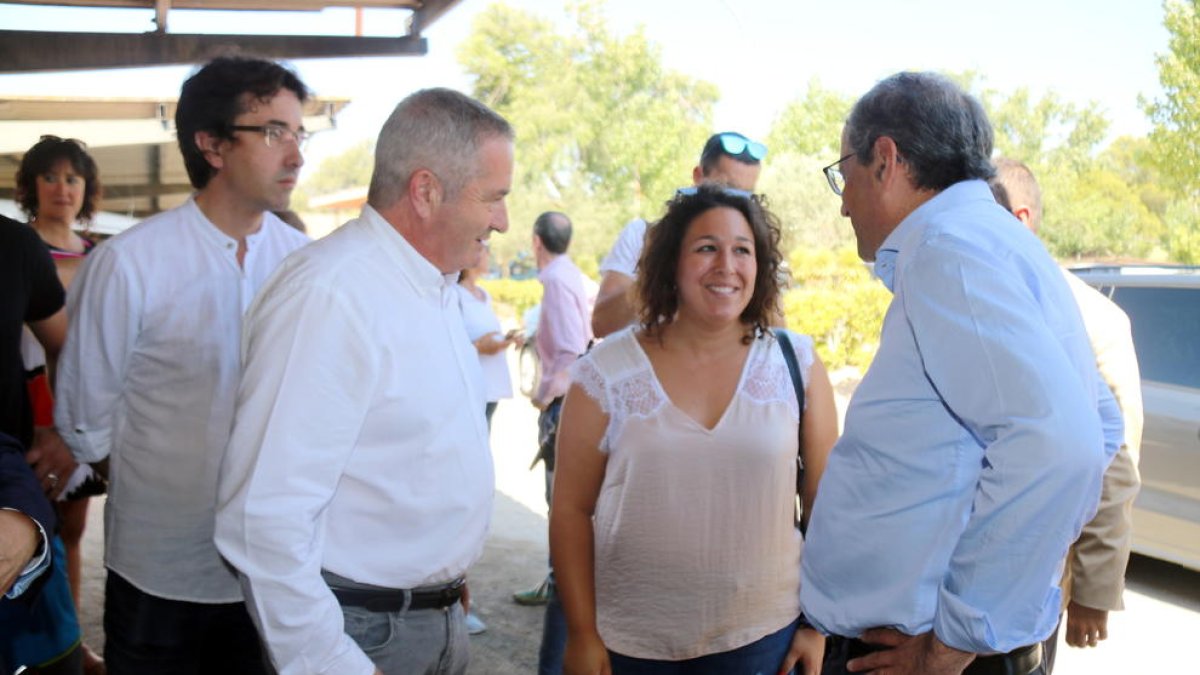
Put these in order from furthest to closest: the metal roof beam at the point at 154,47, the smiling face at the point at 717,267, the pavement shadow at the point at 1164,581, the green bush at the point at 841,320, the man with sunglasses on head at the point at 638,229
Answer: the green bush at the point at 841,320
the pavement shadow at the point at 1164,581
the metal roof beam at the point at 154,47
the man with sunglasses on head at the point at 638,229
the smiling face at the point at 717,267

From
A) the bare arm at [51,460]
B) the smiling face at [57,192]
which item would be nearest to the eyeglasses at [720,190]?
the bare arm at [51,460]

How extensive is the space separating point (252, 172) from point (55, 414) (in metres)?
0.84

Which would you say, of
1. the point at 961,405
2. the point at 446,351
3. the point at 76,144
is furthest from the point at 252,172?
the point at 76,144

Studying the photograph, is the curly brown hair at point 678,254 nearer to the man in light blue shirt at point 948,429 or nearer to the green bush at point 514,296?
the man in light blue shirt at point 948,429

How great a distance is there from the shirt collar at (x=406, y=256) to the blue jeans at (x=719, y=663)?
46.5 inches

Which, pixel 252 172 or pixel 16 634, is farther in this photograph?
pixel 16 634

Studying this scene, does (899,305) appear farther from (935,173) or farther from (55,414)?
(55,414)

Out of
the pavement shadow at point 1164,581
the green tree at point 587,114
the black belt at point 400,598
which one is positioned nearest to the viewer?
the black belt at point 400,598

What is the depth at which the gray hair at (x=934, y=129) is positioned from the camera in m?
1.95

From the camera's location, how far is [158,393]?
247 centimetres

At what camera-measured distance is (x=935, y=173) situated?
1972 mm

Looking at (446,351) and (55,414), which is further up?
(446,351)

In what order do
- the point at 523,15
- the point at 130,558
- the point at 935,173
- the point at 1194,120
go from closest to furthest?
the point at 935,173 < the point at 130,558 < the point at 1194,120 < the point at 523,15

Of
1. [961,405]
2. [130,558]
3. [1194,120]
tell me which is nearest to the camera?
[961,405]
